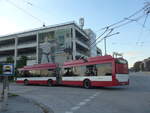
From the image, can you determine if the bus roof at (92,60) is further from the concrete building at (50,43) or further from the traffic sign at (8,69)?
the concrete building at (50,43)

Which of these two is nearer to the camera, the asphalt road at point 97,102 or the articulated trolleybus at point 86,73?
the asphalt road at point 97,102

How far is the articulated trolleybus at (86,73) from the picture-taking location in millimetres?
15383

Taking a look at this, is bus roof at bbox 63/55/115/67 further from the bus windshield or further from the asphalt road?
the asphalt road

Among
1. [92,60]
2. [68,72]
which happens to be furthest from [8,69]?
[68,72]

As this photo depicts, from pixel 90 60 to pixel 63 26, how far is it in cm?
2802

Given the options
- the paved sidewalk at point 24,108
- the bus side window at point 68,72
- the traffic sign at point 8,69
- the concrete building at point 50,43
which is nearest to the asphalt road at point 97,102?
the paved sidewalk at point 24,108

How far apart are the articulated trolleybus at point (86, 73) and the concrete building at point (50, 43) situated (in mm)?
15168

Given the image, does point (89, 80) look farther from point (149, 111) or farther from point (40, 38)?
point (40, 38)

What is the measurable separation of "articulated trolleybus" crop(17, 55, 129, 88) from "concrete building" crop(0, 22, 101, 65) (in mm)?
15168

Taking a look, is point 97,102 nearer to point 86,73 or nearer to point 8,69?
point 8,69

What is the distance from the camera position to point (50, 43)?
144 feet

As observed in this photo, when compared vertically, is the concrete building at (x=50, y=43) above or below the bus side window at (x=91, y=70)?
above

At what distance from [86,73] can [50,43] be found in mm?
27754

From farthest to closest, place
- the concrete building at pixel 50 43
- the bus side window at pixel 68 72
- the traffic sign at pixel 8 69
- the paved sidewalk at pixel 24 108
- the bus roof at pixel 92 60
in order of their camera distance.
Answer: the concrete building at pixel 50 43 → the bus side window at pixel 68 72 → the bus roof at pixel 92 60 → the traffic sign at pixel 8 69 → the paved sidewalk at pixel 24 108
